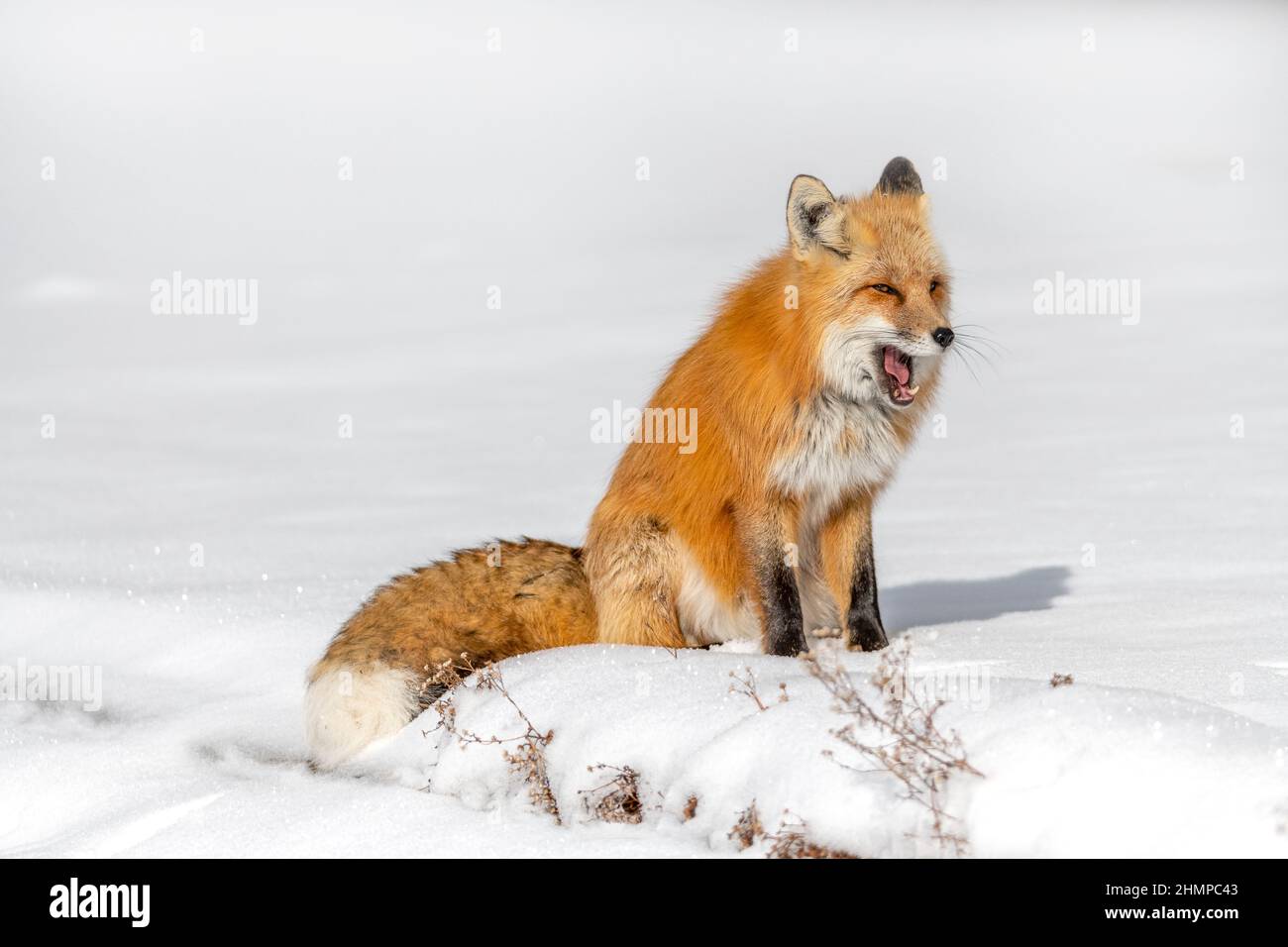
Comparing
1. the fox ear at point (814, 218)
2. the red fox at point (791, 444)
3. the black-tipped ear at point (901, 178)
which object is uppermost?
the black-tipped ear at point (901, 178)

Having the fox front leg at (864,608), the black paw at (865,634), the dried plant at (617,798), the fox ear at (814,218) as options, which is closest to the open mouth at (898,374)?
the fox ear at (814,218)

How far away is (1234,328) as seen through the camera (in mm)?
15281

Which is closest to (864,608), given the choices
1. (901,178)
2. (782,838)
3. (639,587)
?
(639,587)

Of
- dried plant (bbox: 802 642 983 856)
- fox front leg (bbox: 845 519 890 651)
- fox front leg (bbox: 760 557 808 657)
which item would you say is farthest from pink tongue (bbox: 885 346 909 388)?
dried plant (bbox: 802 642 983 856)

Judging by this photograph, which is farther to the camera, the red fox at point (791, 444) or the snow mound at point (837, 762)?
the red fox at point (791, 444)

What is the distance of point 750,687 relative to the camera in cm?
447

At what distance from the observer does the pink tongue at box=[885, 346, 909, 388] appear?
566 centimetres

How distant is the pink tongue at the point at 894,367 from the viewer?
5.66 m

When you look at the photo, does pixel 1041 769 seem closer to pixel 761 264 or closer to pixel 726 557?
pixel 726 557

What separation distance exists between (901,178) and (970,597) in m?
2.44

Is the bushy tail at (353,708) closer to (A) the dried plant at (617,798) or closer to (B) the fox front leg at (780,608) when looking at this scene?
(A) the dried plant at (617,798)

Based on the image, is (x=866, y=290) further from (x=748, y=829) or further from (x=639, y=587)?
(x=748, y=829)

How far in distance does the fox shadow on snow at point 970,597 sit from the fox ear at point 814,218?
1944 mm

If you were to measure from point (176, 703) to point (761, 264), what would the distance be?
3.27 m
